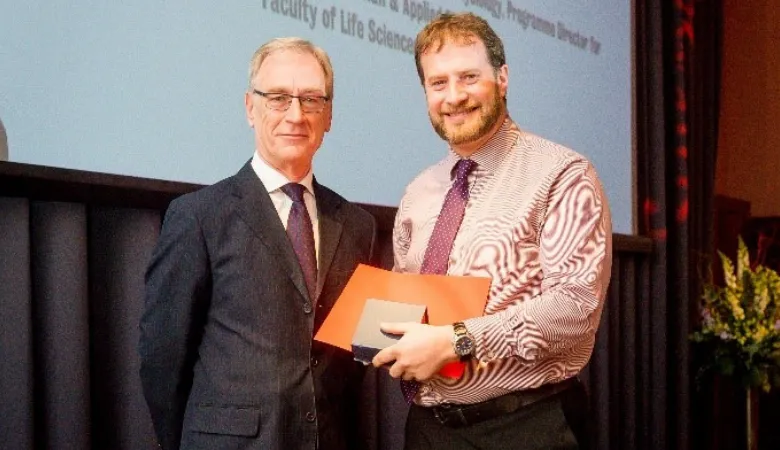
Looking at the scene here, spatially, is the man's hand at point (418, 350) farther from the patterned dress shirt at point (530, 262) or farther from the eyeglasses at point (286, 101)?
the eyeglasses at point (286, 101)

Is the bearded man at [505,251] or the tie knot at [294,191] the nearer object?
the bearded man at [505,251]

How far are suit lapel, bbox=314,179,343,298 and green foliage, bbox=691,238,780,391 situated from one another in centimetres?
263

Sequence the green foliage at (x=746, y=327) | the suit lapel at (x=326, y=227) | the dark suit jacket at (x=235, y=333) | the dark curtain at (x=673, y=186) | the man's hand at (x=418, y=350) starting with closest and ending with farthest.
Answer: the man's hand at (x=418, y=350) < the dark suit jacket at (x=235, y=333) < the suit lapel at (x=326, y=227) < the green foliage at (x=746, y=327) < the dark curtain at (x=673, y=186)

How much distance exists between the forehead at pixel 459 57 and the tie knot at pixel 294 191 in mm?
327

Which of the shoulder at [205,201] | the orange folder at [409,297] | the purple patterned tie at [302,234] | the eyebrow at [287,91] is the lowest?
the orange folder at [409,297]

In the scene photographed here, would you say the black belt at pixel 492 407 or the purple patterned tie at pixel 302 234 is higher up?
the purple patterned tie at pixel 302 234

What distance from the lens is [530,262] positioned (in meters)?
1.49

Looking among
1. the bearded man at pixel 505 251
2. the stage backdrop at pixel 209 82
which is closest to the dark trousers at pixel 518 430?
the bearded man at pixel 505 251

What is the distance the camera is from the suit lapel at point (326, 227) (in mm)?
1543

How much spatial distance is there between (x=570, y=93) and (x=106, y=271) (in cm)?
209

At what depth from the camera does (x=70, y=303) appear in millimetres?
1817

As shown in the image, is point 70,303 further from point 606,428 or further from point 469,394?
point 606,428

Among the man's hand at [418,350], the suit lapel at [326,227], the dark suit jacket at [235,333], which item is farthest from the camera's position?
the suit lapel at [326,227]

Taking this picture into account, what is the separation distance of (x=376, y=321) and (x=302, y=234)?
249 mm
